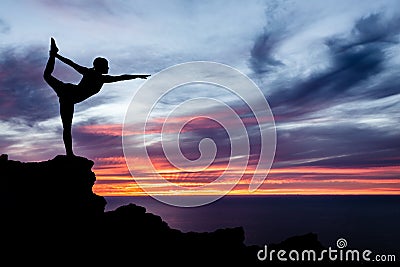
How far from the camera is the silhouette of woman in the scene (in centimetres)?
1464

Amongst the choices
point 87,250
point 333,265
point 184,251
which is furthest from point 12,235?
point 333,265

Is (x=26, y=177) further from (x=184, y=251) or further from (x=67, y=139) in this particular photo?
(x=184, y=251)

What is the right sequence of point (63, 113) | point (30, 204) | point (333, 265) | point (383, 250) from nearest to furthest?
point (30, 204), point (63, 113), point (333, 265), point (383, 250)

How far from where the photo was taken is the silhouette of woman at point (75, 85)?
1464 centimetres

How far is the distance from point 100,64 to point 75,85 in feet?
4.48

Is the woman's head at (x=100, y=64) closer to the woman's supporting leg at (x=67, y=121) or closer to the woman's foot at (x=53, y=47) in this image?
the woman's foot at (x=53, y=47)

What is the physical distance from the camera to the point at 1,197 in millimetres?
14273

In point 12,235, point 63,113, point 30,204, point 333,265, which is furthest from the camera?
point 333,265

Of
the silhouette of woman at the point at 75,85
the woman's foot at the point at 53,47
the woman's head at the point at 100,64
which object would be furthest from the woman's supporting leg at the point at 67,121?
the woman's foot at the point at 53,47

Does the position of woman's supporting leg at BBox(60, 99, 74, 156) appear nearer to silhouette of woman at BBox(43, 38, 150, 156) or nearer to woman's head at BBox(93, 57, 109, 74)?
silhouette of woman at BBox(43, 38, 150, 156)

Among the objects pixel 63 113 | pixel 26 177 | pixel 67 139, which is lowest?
pixel 26 177

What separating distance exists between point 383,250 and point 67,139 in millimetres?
167156

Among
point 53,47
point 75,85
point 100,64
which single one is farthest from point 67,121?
point 53,47

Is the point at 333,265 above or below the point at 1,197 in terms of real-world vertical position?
below
